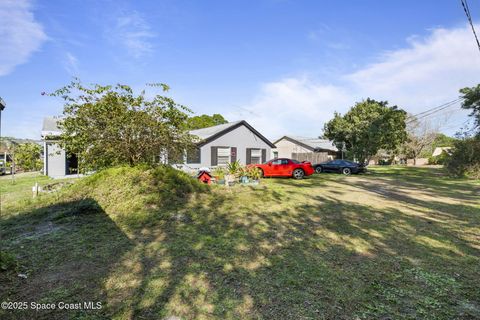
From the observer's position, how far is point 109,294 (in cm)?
300

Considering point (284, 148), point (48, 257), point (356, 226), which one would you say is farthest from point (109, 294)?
point (284, 148)

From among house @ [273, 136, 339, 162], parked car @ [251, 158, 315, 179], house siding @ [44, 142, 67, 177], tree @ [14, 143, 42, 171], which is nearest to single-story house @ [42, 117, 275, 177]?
house siding @ [44, 142, 67, 177]

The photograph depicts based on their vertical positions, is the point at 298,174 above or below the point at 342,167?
below

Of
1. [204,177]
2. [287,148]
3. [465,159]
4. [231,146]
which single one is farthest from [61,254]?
[287,148]

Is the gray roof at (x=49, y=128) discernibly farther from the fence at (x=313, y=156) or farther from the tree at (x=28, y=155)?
the fence at (x=313, y=156)

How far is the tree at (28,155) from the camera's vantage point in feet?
65.2

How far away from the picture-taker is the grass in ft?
9.32

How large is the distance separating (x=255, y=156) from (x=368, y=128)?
35.9ft

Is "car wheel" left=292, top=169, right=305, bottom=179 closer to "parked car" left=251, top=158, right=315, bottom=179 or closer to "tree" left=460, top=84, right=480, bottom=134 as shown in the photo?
"parked car" left=251, top=158, right=315, bottom=179

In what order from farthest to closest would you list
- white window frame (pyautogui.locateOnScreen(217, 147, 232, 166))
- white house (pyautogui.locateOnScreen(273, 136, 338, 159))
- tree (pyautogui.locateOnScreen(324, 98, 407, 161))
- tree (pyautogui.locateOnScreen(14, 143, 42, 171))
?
white house (pyautogui.locateOnScreen(273, 136, 338, 159)), tree (pyautogui.locateOnScreen(324, 98, 407, 161)), white window frame (pyautogui.locateOnScreen(217, 147, 232, 166)), tree (pyautogui.locateOnScreen(14, 143, 42, 171))

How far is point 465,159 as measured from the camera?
17812mm

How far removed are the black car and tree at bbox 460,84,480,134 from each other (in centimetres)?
857

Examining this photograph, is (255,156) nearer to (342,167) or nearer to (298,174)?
(342,167)

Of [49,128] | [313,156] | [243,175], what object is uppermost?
[49,128]
